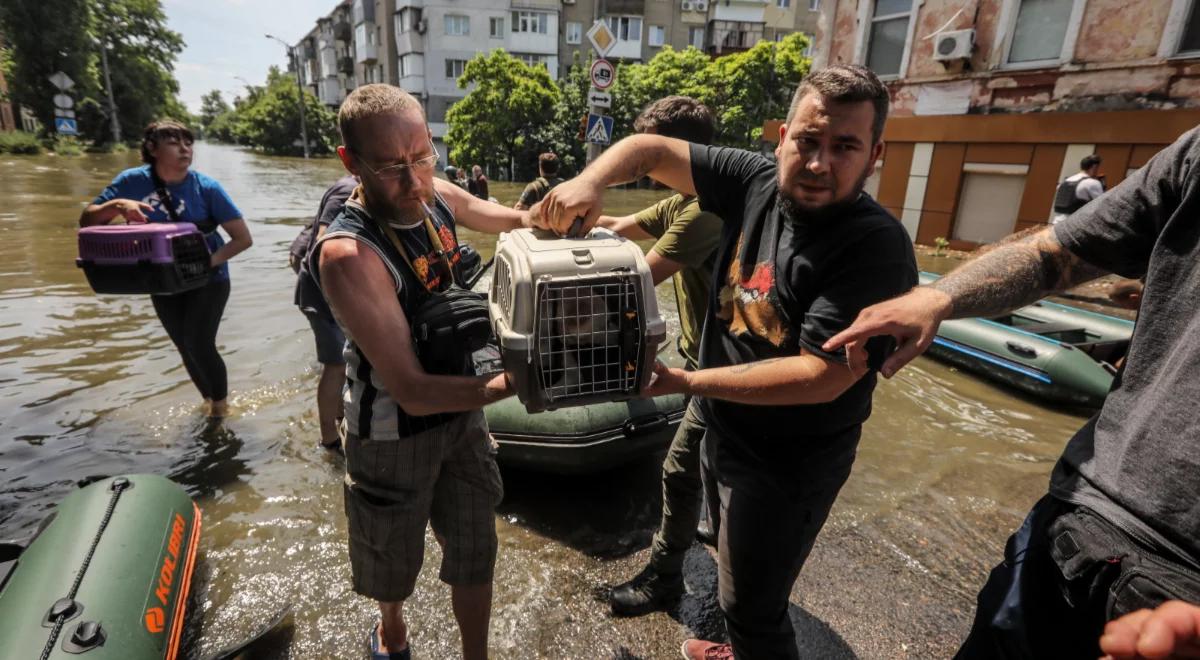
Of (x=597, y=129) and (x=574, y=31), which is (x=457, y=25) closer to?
(x=574, y=31)

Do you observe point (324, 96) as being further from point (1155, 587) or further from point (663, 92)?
point (1155, 587)

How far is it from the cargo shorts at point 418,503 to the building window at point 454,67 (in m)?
42.1

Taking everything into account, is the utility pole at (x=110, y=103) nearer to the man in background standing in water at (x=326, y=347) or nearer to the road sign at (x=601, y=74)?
the road sign at (x=601, y=74)

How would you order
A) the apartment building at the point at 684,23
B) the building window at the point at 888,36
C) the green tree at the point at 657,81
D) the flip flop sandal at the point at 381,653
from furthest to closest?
the apartment building at the point at 684,23 → the green tree at the point at 657,81 → the building window at the point at 888,36 → the flip flop sandal at the point at 381,653

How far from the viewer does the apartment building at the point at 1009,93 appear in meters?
9.32

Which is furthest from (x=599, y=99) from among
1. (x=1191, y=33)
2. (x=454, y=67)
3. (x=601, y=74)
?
(x=454, y=67)

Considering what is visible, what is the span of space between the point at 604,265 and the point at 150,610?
Answer: 2.28 metres

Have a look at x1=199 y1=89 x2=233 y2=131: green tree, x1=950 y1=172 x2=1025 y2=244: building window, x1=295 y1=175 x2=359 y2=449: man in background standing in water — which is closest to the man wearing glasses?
x1=295 y1=175 x2=359 y2=449: man in background standing in water

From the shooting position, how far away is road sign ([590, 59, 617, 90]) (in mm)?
8453

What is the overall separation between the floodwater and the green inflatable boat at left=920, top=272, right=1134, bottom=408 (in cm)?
23

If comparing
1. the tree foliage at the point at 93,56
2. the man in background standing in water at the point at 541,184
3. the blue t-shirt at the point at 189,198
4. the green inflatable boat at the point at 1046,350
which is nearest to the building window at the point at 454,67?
the tree foliage at the point at 93,56

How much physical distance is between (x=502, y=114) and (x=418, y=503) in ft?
99.1

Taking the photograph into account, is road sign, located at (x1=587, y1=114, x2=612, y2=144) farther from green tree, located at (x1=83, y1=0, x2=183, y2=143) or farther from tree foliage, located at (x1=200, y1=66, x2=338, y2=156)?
tree foliage, located at (x1=200, y1=66, x2=338, y2=156)

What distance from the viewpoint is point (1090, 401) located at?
5422mm
